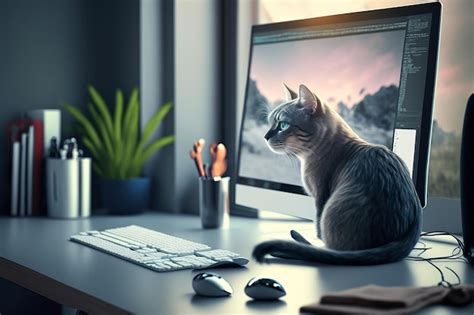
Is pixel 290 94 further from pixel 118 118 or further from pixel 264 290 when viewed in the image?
pixel 118 118

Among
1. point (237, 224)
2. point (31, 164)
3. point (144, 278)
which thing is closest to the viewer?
point (144, 278)

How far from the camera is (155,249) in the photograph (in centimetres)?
176

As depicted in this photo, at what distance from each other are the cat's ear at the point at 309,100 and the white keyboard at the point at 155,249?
14.6 inches

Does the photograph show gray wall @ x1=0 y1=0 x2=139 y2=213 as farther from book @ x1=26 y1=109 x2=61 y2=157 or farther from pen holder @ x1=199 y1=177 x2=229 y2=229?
pen holder @ x1=199 y1=177 x2=229 y2=229

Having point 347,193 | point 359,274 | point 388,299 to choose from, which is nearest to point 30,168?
point 347,193

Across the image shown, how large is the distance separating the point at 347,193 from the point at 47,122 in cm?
119

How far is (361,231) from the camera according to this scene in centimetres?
158

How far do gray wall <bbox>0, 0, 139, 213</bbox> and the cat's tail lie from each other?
3.98ft

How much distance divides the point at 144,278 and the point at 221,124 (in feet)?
4.02

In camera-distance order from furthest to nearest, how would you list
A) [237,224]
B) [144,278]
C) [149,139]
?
1. [149,139]
2. [237,224]
3. [144,278]

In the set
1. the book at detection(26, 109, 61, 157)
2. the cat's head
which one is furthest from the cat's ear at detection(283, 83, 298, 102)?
the book at detection(26, 109, 61, 157)

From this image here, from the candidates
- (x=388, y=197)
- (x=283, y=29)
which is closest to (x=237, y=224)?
(x=283, y=29)

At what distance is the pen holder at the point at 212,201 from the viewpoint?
2.15 meters

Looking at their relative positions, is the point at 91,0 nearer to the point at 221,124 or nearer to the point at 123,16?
the point at 123,16
